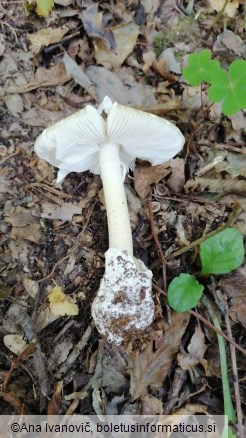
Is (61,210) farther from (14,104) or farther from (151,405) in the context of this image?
(151,405)

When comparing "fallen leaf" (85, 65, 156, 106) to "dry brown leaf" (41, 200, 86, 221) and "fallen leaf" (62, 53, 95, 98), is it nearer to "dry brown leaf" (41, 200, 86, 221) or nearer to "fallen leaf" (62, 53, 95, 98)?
"fallen leaf" (62, 53, 95, 98)

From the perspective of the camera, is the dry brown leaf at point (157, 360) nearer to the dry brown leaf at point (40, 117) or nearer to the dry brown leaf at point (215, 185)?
the dry brown leaf at point (215, 185)

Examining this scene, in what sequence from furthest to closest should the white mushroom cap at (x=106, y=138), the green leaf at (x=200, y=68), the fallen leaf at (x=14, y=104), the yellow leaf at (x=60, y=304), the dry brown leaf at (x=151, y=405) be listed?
the fallen leaf at (x=14, y=104) → the green leaf at (x=200, y=68) → the yellow leaf at (x=60, y=304) → the dry brown leaf at (x=151, y=405) → the white mushroom cap at (x=106, y=138)

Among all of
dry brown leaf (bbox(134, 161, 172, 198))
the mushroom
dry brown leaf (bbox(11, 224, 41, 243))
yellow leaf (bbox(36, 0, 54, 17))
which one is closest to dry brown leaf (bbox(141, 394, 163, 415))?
the mushroom

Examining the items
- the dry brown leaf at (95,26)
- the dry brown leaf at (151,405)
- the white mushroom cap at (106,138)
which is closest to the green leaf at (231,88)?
the white mushroom cap at (106,138)

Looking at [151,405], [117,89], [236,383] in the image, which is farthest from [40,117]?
[236,383]

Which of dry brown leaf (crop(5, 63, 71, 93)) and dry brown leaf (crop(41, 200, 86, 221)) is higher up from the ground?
dry brown leaf (crop(5, 63, 71, 93))

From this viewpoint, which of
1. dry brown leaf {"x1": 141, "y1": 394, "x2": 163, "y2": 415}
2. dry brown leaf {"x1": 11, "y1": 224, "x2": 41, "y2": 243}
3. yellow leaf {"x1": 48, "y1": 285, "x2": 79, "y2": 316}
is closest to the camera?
dry brown leaf {"x1": 141, "y1": 394, "x2": 163, "y2": 415}
